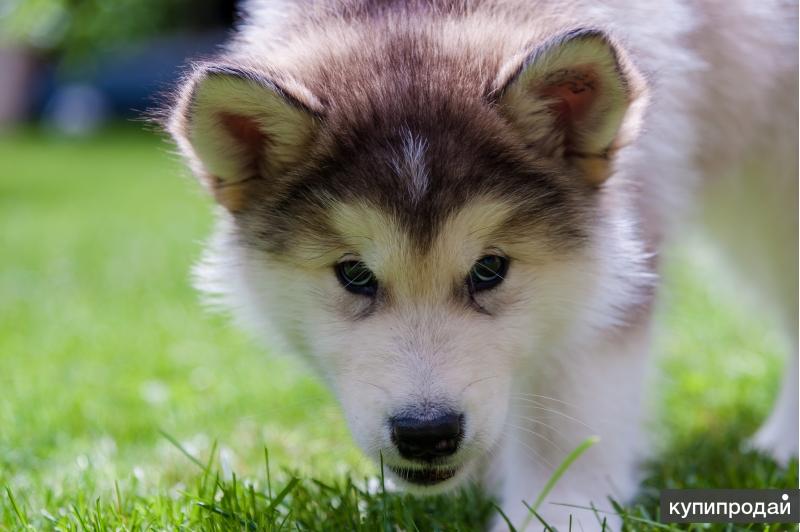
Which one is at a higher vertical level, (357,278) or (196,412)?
(357,278)

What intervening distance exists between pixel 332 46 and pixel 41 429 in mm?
2279

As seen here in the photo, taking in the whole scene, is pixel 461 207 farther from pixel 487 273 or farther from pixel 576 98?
pixel 576 98

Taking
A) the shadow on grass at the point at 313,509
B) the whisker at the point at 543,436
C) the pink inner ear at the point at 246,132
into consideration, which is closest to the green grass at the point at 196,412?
the shadow on grass at the point at 313,509

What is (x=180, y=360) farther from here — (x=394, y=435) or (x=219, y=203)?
(x=394, y=435)

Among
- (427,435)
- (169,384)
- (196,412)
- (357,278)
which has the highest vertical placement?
(357,278)

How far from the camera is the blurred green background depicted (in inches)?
129

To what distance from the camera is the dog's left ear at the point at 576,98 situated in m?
2.47

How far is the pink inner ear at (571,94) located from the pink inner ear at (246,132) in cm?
82

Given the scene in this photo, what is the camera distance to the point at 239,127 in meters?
2.72

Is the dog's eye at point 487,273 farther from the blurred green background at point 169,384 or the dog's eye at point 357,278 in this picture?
the blurred green background at point 169,384

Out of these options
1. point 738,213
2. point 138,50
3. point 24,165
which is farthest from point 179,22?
point 738,213

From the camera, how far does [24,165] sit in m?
17.2

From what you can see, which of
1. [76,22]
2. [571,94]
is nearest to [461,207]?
[571,94]

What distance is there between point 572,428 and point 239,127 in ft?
4.62
